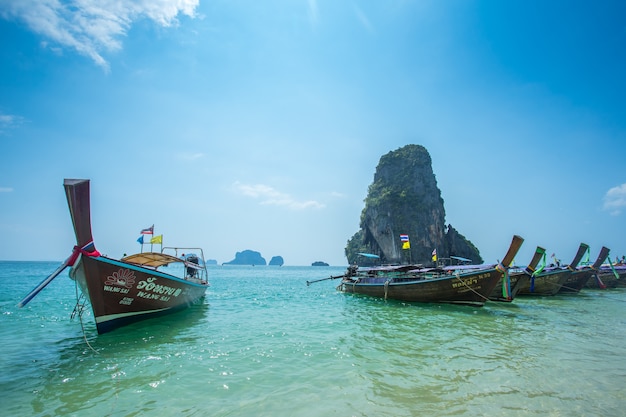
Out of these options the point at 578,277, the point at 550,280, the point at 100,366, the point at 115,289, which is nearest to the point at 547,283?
the point at 550,280

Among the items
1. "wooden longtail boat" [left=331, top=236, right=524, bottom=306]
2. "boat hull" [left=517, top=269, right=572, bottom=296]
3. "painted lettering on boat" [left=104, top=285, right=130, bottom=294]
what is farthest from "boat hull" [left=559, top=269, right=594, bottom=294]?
"painted lettering on boat" [left=104, top=285, right=130, bottom=294]

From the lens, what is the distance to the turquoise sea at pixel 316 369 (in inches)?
181

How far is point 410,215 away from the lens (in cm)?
8194

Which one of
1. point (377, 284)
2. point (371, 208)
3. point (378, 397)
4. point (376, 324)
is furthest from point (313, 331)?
point (371, 208)

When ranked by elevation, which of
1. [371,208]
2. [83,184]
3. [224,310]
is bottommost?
[224,310]

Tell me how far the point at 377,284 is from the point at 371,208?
69727 mm

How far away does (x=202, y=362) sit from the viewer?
666 centimetres

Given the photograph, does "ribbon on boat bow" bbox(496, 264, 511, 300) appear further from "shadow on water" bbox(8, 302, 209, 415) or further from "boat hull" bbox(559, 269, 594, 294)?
"shadow on water" bbox(8, 302, 209, 415)

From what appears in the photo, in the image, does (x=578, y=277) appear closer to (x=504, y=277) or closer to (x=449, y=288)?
(x=504, y=277)

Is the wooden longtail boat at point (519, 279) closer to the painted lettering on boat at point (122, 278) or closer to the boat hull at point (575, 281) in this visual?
the boat hull at point (575, 281)

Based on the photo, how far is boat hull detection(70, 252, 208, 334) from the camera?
813 cm

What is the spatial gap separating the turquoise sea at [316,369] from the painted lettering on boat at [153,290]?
96 cm

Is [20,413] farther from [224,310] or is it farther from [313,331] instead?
[224,310]

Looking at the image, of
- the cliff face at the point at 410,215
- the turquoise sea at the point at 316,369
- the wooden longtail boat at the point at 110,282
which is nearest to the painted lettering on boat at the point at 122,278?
the wooden longtail boat at the point at 110,282
